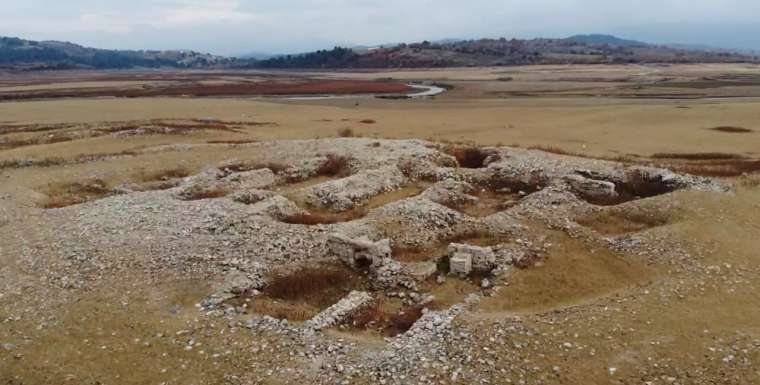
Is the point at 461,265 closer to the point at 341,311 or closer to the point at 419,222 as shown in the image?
the point at 419,222

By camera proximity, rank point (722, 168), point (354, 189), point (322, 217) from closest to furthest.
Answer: point (322, 217), point (354, 189), point (722, 168)

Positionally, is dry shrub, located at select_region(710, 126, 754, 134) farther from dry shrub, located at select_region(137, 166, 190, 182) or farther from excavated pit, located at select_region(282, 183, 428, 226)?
dry shrub, located at select_region(137, 166, 190, 182)

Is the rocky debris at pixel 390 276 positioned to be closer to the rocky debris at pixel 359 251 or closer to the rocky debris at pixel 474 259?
the rocky debris at pixel 359 251

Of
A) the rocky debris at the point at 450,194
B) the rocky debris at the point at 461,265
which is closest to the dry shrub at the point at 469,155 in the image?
the rocky debris at the point at 450,194

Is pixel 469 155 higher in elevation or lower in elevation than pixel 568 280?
higher

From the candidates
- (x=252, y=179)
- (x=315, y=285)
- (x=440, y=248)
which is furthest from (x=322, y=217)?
(x=252, y=179)

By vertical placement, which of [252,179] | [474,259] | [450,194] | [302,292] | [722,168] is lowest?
[302,292]

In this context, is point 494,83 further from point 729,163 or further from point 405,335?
point 405,335

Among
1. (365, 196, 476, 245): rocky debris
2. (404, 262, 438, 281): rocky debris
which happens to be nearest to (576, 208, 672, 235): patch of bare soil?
(365, 196, 476, 245): rocky debris
